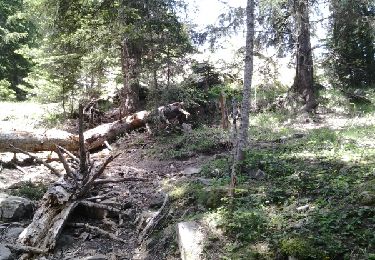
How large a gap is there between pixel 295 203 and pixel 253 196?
30.5 inches

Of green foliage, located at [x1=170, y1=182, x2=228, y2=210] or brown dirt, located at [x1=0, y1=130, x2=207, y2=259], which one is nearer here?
brown dirt, located at [x1=0, y1=130, x2=207, y2=259]

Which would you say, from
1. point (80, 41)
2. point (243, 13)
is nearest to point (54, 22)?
point (80, 41)

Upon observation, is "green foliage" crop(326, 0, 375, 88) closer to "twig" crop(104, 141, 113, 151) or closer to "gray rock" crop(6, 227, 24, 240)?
"twig" crop(104, 141, 113, 151)

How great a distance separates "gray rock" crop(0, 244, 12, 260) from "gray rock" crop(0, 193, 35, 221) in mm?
1357

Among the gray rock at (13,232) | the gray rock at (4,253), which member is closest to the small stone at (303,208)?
the gray rock at (4,253)

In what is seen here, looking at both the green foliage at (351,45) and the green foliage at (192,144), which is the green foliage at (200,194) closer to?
the green foliage at (192,144)

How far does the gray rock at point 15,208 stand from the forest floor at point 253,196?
12.8 inches

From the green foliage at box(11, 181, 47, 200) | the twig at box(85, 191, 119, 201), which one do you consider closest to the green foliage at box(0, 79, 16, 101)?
the green foliage at box(11, 181, 47, 200)

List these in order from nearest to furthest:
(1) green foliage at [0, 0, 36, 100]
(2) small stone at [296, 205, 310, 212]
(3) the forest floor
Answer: (3) the forest floor → (2) small stone at [296, 205, 310, 212] → (1) green foliage at [0, 0, 36, 100]

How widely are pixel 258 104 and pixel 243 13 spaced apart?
707 cm

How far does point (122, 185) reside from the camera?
937 cm

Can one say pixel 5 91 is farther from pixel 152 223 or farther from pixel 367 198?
pixel 367 198

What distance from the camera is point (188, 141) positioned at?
39.9ft

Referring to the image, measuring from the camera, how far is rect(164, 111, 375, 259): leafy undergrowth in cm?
446
